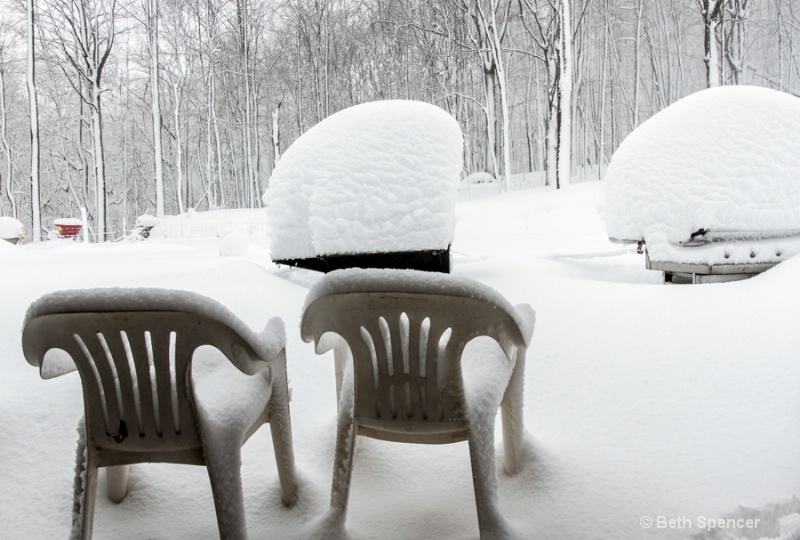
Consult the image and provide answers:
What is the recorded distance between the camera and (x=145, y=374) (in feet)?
4.98

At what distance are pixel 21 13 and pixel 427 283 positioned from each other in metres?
19.7

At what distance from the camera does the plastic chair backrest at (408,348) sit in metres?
1.48

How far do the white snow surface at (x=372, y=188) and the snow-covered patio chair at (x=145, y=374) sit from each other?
8.96 ft

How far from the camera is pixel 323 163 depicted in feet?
14.8

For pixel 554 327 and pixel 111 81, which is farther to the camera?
pixel 111 81

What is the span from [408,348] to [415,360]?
0.04 metres

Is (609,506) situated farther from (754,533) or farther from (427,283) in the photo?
(427,283)

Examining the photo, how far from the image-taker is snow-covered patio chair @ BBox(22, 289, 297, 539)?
1406 millimetres

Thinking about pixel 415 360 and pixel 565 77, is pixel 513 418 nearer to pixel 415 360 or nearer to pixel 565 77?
pixel 415 360

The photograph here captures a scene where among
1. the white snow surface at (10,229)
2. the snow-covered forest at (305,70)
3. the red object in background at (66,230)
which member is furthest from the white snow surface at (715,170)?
the red object in background at (66,230)

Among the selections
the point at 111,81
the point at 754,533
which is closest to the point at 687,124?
the point at 754,533

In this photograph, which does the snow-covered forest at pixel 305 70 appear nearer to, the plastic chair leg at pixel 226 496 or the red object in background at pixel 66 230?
the red object in background at pixel 66 230

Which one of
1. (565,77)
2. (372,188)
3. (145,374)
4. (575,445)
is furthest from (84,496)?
(565,77)

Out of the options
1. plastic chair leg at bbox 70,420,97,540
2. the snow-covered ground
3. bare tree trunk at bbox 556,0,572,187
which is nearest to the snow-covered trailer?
the snow-covered ground
